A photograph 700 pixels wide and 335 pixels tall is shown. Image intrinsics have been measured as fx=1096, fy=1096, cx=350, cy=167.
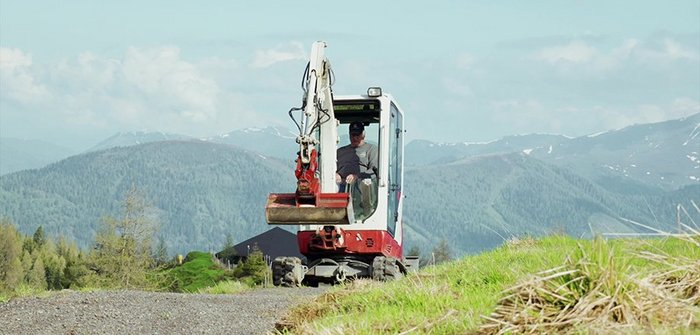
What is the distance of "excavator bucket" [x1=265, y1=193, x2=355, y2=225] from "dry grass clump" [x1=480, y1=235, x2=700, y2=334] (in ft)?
36.2

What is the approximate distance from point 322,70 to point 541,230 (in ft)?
18.8

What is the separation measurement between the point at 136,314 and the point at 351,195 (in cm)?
679

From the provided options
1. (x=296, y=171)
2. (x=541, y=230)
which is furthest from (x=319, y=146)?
(x=541, y=230)

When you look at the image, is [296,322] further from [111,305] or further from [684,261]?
[111,305]

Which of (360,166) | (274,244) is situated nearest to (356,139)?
(360,166)

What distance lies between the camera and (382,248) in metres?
20.7

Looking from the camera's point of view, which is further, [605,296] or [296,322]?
[296,322]

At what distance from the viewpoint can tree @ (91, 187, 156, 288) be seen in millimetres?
55719

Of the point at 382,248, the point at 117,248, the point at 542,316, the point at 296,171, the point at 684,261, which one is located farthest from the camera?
the point at 117,248

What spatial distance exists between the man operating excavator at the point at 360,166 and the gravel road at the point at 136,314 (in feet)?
19.8

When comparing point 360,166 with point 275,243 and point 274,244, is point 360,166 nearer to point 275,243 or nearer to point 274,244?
point 274,244

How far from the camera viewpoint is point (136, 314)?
1248 centimetres

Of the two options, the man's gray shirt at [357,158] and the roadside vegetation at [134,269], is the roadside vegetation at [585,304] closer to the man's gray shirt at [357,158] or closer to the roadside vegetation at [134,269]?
the roadside vegetation at [134,269]

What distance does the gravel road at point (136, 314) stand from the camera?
38.0 feet
